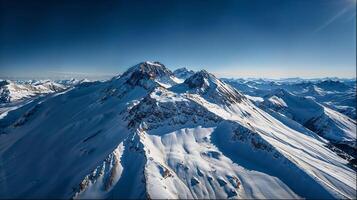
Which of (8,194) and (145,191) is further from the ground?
(145,191)

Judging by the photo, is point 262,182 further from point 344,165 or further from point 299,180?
point 344,165

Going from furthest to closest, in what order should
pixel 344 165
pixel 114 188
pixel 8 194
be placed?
pixel 344 165 < pixel 8 194 < pixel 114 188

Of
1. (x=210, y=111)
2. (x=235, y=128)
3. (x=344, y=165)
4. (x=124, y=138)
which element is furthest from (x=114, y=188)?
(x=344, y=165)

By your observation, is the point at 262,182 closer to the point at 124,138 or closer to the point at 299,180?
the point at 299,180

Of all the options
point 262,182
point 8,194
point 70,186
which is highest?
point 262,182

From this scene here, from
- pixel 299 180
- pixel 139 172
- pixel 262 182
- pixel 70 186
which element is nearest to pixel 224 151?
pixel 262 182

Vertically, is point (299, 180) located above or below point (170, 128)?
below

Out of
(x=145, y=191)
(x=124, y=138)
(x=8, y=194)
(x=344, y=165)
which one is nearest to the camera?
(x=145, y=191)

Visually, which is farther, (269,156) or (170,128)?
(170,128)

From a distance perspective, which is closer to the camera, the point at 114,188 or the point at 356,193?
the point at 114,188

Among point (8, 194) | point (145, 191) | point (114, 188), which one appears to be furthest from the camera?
point (8, 194)
